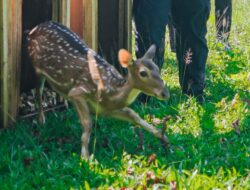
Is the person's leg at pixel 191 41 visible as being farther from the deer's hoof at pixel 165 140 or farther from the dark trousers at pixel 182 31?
the deer's hoof at pixel 165 140

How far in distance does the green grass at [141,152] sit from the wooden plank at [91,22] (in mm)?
769

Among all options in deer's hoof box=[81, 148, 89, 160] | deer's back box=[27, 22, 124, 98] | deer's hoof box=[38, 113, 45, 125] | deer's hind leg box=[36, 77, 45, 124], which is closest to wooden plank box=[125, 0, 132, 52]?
deer's back box=[27, 22, 124, 98]

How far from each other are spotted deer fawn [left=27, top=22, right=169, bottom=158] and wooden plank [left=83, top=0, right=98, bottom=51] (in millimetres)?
715

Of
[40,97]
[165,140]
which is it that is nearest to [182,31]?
[40,97]

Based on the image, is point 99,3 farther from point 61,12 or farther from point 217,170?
point 217,170

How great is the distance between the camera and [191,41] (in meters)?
7.22

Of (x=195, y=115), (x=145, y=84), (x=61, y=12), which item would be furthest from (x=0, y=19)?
(x=195, y=115)

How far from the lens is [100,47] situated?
7164 mm

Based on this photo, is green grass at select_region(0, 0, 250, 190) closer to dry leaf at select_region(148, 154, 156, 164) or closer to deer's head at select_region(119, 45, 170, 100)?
dry leaf at select_region(148, 154, 156, 164)

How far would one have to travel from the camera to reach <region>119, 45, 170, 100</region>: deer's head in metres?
5.23

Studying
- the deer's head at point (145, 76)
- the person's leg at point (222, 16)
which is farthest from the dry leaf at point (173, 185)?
the person's leg at point (222, 16)

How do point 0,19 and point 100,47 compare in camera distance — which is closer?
point 0,19

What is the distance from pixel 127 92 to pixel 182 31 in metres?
2.00

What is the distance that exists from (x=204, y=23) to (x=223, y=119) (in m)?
1.19
